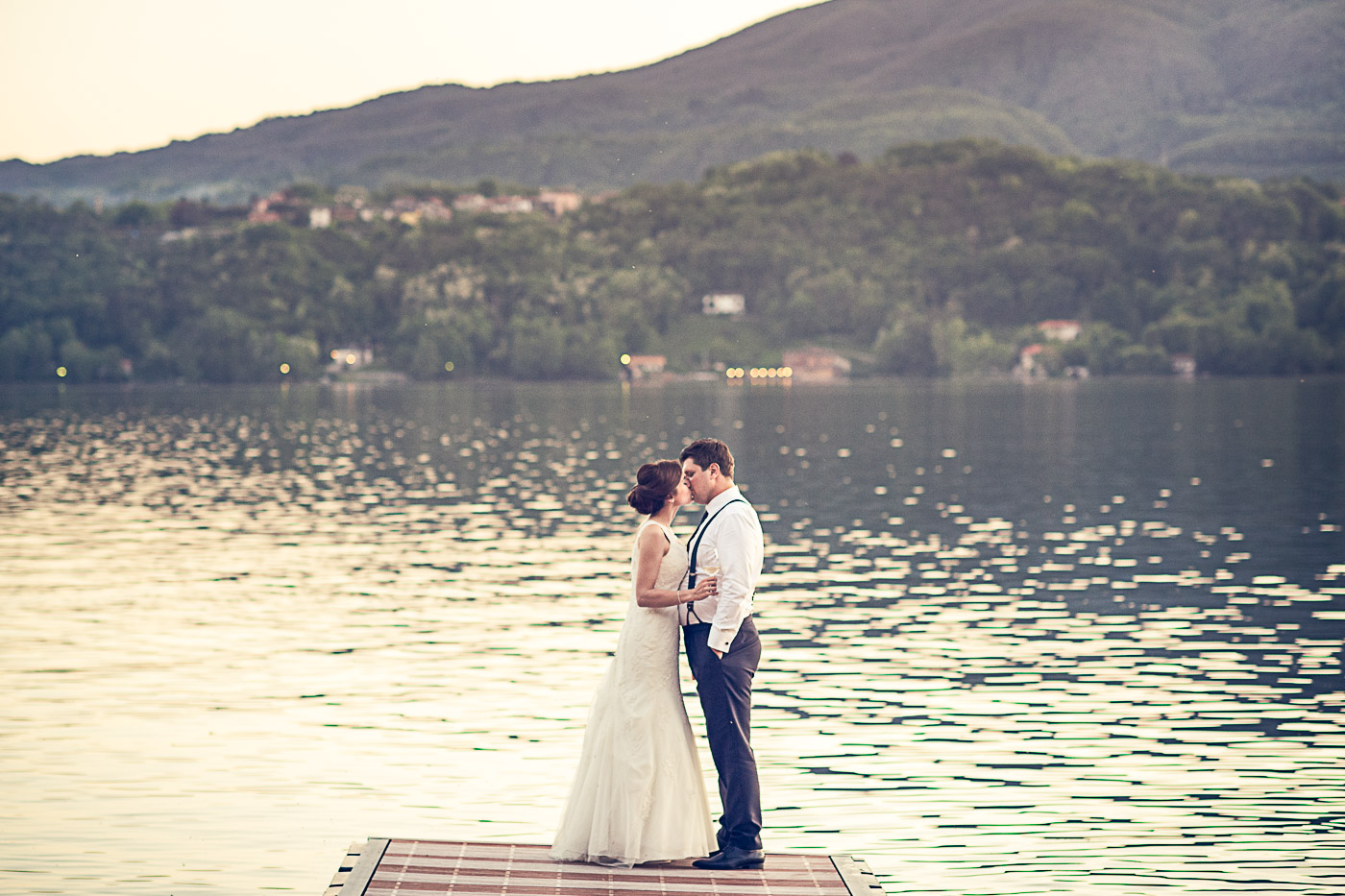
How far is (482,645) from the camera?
25.2 metres

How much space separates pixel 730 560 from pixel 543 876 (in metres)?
2.50

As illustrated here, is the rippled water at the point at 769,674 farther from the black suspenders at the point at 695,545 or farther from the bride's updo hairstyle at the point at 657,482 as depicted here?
the bride's updo hairstyle at the point at 657,482

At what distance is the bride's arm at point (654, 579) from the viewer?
11.8 meters

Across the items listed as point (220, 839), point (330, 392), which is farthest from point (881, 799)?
point (330, 392)

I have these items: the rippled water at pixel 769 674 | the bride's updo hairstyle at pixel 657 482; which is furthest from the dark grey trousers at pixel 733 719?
the rippled water at pixel 769 674

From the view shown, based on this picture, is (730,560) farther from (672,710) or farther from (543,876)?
(543,876)

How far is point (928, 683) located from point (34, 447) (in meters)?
68.4

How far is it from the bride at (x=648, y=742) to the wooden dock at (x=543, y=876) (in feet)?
0.58

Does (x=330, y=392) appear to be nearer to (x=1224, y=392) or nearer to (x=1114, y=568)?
(x=1224, y=392)

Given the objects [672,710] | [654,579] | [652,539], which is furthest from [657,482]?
[672,710]

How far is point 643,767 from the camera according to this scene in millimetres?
11930

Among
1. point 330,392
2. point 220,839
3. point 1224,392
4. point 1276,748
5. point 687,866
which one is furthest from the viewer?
point 330,392

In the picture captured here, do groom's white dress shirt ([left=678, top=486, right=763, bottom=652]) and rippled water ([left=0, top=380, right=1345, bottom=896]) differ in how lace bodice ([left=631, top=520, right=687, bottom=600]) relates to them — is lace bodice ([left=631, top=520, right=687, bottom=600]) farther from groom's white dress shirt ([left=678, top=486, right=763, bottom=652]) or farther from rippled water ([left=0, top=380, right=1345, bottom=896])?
rippled water ([left=0, top=380, right=1345, bottom=896])

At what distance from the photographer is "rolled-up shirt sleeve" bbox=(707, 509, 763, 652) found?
1167 centimetres
